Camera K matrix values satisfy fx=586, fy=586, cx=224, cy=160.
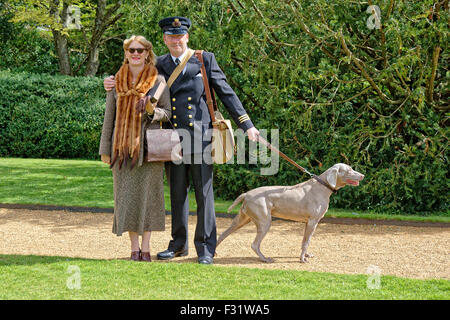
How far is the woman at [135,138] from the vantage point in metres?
5.55

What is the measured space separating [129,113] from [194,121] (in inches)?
25.1

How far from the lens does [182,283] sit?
489 centimetres

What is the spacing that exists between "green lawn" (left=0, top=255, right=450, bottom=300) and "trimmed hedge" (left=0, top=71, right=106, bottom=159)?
476 inches

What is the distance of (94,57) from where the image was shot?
21.6 meters

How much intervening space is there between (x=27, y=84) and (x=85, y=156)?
268 centimetres

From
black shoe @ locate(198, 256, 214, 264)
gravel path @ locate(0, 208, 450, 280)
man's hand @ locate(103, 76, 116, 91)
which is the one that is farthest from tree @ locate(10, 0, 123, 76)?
black shoe @ locate(198, 256, 214, 264)

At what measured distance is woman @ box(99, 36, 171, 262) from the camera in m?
5.55

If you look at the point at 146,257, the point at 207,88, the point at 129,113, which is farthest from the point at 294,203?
the point at 129,113

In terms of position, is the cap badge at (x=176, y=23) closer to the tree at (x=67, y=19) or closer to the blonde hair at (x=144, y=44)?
the blonde hair at (x=144, y=44)

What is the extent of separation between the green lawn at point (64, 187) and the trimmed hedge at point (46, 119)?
1.62 metres

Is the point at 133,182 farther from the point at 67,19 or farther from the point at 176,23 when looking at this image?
the point at 67,19
